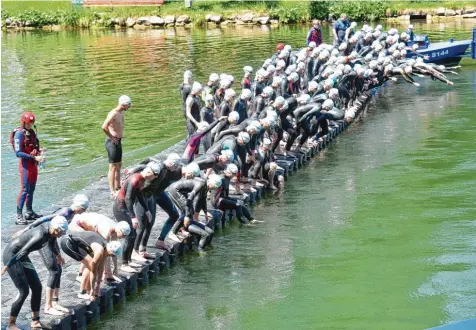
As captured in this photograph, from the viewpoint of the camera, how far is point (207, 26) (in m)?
63.3

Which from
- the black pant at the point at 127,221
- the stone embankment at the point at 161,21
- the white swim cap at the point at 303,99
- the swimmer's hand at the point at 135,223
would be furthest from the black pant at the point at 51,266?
the stone embankment at the point at 161,21

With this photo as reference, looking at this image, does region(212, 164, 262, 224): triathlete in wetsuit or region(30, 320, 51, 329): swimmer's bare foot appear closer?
region(30, 320, 51, 329): swimmer's bare foot

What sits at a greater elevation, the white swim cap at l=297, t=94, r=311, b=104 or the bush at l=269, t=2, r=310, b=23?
the bush at l=269, t=2, r=310, b=23

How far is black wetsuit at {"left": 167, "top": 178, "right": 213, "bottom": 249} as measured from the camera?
18.3m

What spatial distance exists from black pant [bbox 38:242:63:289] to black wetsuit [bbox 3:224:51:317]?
0.26 metres

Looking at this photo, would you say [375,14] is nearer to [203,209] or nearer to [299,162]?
[299,162]

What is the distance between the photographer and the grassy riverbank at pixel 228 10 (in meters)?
61.2

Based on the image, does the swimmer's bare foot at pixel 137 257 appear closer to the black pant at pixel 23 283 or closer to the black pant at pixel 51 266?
the black pant at pixel 51 266

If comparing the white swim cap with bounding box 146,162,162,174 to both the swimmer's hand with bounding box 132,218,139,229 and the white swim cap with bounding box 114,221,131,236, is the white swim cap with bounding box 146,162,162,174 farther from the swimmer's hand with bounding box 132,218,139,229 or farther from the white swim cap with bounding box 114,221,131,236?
the white swim cap with bounding box 114,221,131,236

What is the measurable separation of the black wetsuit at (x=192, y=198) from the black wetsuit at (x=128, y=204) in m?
1.73

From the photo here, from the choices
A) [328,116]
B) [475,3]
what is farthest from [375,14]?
[328,116]

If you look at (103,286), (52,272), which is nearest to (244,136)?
(103,286)

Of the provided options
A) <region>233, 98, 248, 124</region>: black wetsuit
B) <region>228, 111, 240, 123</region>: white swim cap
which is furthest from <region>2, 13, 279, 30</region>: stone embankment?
<region>228, 111, 240, 123</region>: white swim cap

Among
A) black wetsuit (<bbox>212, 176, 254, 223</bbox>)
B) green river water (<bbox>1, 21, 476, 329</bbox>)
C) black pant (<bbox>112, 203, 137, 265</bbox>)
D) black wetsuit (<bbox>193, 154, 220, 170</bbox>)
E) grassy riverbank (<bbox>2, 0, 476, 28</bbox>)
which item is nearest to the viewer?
green river water (<bbox>1, 21, 476, 329</bbox>)
